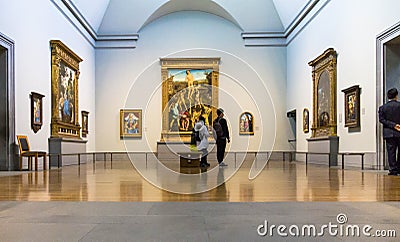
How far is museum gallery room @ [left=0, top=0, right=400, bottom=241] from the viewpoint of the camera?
5.02 metres

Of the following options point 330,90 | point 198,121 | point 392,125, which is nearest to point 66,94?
point 198,121

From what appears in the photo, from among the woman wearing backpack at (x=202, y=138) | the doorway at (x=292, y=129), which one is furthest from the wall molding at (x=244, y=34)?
the woman wearing backpack at (x=202, y=138)

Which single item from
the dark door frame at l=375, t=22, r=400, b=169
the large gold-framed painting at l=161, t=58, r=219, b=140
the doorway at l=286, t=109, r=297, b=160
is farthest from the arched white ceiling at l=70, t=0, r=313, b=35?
the dark door frame at l=375, t=22, r=400, b=169

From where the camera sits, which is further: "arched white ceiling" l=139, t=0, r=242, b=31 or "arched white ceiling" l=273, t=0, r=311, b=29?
"arched white ceiling" l=139, t=0, r=242, b=31

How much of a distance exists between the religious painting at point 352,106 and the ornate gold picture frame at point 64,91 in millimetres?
11388

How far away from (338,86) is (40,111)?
456 inches

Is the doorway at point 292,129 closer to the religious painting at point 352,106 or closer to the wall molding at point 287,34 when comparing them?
the wall molding at point 287,34

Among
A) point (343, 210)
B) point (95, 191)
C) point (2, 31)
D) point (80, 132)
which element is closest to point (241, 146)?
point (80, 132)

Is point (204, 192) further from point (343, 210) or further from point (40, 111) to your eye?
point (40, 111)

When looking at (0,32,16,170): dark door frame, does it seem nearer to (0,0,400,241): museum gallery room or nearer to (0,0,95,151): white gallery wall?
(0,0,400,241): museum gallery room

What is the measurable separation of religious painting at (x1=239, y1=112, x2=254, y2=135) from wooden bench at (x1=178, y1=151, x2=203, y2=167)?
11.7 meters

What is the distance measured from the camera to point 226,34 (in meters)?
28.6

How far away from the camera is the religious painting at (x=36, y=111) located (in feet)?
55.1

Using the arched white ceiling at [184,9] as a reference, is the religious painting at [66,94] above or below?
below
